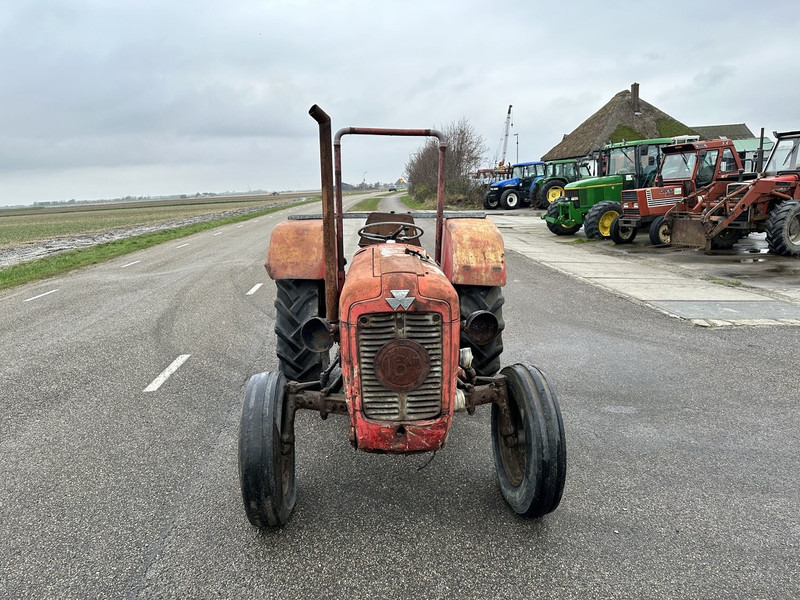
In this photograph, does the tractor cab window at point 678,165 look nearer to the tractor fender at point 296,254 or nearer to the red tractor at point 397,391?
the tractor fender at point 296,254

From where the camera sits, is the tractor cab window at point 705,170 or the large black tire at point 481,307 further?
the tractor cab window at point 705,170

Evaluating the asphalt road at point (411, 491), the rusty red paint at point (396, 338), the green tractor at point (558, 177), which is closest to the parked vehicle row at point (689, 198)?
the asphalt road at point (411, 491)

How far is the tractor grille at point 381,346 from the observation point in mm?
2561

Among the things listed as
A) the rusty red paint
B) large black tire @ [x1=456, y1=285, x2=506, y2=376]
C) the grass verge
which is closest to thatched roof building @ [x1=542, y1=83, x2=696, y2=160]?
the grass verge

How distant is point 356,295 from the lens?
2.60 m

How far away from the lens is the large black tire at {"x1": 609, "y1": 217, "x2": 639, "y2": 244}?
14641mm

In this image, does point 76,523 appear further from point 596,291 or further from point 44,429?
point 596,291

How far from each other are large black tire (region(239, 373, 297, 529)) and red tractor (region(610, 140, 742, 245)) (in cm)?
1330

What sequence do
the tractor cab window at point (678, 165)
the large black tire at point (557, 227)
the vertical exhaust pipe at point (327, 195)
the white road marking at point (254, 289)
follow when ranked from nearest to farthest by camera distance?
the vertical exhaust pipe at point (327, 195), the white road marking at point (254, 289), the tractor cab window at point (678, 165), the large black tire at point (557, 227)

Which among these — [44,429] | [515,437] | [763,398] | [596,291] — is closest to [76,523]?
[44,429]

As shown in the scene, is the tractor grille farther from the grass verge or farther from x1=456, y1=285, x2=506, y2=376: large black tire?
the grass verge

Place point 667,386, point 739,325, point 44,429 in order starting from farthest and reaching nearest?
point 739,325
point 667,386
point 44,429

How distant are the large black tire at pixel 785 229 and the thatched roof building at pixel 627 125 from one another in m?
32.8

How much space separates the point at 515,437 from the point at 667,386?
7.91 ft
